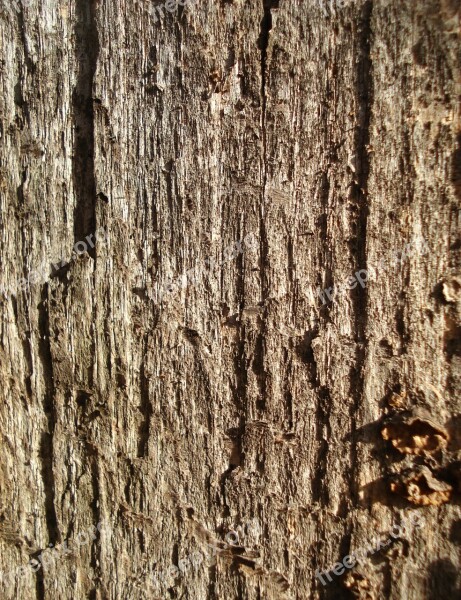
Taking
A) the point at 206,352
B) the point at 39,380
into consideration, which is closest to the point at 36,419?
the point at 39,380

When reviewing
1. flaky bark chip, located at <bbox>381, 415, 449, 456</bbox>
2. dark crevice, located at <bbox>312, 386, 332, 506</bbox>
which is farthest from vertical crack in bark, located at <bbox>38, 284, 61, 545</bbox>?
flaky bark chip, located at <bbox>381, 415, 449, 456</bbox>

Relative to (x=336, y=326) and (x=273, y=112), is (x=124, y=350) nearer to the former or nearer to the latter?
(x=336, y=326)

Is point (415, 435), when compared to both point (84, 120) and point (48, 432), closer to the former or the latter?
point (48, 432)

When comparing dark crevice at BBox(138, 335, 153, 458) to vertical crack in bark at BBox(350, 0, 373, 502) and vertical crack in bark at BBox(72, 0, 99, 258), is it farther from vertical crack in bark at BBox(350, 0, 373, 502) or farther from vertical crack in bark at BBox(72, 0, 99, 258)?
vertical crack in bark at BBox(350, 0, 373, 502)

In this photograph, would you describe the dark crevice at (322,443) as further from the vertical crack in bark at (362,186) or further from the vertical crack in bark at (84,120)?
the vertical crack in bark at (84,120)

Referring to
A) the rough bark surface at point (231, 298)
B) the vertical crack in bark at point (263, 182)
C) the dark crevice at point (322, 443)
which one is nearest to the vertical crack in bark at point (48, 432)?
the rough bark surface at point (231, 298)

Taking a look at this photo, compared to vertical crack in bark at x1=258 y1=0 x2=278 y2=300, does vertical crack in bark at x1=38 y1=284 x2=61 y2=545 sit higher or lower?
lower
